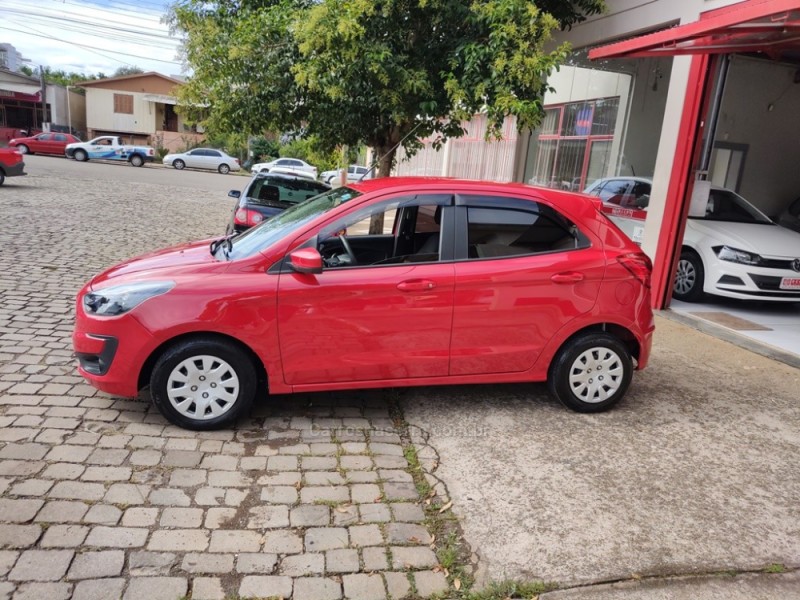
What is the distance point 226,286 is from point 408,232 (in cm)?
162

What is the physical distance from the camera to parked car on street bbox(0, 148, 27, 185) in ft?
53.2

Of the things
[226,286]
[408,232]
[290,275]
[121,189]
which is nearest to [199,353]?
[226,286]

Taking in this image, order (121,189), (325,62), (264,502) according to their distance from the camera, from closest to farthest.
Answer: (264,502), (325,62), (121,189)

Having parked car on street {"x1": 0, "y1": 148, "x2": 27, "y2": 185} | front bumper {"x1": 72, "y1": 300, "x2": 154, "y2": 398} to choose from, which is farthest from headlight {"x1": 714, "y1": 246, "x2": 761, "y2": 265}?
parked car on street {"x1": 0, "y1": 148, "x2": 27, "y2": 185}

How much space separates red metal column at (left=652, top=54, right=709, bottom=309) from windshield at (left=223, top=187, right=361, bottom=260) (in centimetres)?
458

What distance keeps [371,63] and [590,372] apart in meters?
4.64

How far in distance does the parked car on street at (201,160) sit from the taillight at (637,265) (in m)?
36.1

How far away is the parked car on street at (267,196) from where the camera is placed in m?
8.84

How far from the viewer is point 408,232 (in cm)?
486

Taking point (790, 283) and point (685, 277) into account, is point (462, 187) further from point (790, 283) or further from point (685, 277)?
point (790, 283)

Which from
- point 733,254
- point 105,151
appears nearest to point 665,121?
point 733,254

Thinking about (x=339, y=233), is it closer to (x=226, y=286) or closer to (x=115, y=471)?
→ (x=226, y=286)

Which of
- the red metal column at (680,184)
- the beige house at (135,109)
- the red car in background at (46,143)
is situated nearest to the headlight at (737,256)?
the red metal column at (680,184)

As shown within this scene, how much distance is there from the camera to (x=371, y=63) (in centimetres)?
720
